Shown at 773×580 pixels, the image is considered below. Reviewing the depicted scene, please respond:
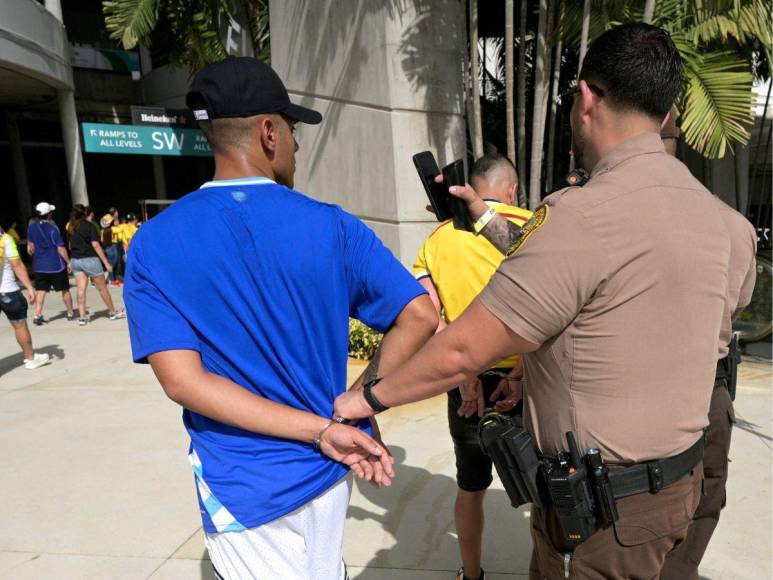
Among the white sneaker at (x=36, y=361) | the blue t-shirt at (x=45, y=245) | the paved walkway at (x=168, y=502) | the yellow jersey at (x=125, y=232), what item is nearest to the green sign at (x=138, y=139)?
the yellow jersey at (x=125, y=232)

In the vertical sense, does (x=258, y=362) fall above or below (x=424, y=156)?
below

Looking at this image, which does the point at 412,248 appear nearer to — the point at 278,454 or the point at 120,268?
the point at 278,454

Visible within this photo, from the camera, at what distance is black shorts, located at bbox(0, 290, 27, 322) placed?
6379mm

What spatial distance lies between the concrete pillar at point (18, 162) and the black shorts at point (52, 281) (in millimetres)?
13169

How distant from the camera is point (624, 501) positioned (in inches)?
57.5

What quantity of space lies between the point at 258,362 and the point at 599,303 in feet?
2.65


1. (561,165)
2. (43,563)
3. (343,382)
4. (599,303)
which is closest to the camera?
(599,303)

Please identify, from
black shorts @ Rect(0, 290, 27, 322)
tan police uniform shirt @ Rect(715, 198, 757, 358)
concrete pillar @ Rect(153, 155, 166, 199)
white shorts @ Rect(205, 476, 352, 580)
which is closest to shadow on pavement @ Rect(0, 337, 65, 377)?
black shorts @ Rect(0, 290, 27, 322)

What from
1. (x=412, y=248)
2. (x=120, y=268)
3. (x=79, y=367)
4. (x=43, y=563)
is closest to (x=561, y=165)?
(x=412, y=248)

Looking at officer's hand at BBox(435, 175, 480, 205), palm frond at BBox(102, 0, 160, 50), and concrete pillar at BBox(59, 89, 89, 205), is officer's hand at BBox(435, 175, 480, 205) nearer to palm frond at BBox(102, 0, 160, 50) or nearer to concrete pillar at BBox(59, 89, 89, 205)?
palm frond at BBox(102, 0, 160, 50)

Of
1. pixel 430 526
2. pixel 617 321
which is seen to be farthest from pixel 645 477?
pixel 430 526

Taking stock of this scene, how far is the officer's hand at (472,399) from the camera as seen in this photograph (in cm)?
233

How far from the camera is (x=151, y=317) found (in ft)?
4.50

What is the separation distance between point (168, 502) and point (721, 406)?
2997 mm
